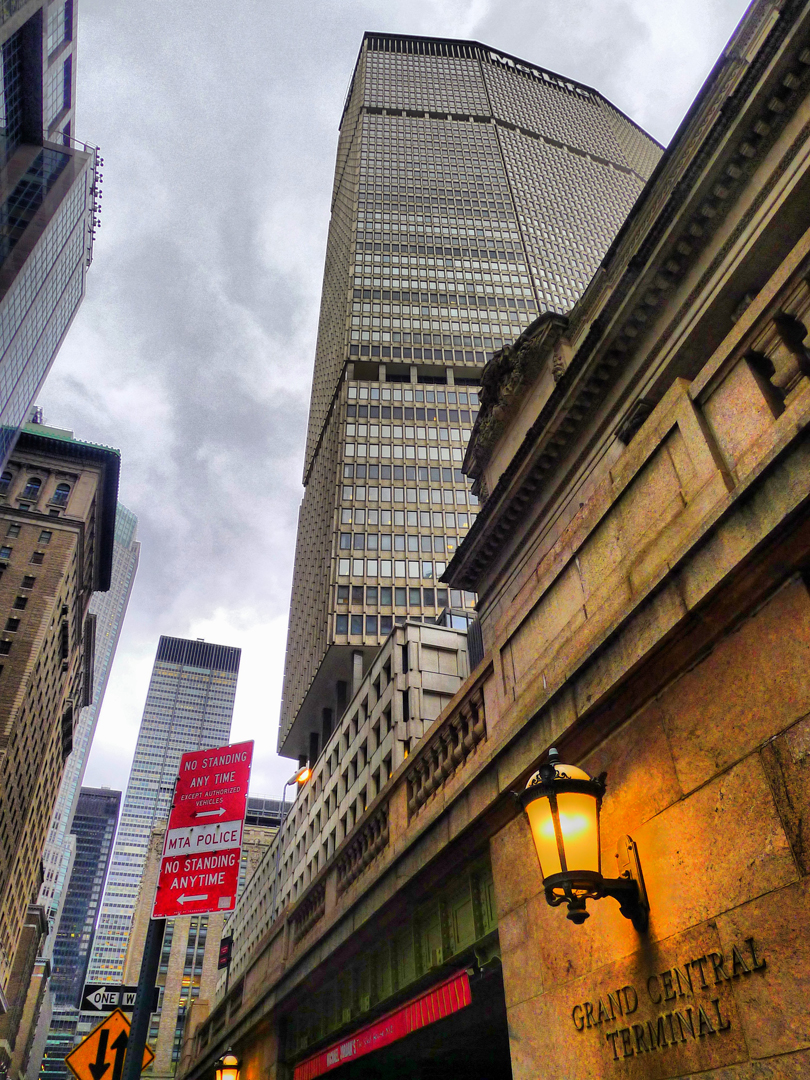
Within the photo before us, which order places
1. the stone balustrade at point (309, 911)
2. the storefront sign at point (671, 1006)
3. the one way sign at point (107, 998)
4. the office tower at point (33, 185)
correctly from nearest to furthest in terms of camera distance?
1. the storefront sign at point (671, 1006)
2. the one way sign at point (107, 998)
3. the stone balustrade at point (309, 911)
4. the office tower at point (33, 185)

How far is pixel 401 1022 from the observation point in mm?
9500

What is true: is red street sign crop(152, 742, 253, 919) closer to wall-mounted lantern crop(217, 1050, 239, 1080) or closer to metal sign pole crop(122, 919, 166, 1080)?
metal sign pole crop(122, 919, 166, 1080)

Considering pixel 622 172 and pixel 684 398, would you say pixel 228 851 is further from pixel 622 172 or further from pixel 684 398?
pixel 622 172

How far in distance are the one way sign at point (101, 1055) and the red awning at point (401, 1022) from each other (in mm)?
3019

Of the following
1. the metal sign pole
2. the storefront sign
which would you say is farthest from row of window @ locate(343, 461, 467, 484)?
the storefront sign

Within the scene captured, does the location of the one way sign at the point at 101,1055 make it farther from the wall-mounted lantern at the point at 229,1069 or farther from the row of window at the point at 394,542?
the row of window at the point at 394,542

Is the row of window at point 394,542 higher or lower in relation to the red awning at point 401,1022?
higher

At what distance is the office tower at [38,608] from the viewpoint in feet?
242

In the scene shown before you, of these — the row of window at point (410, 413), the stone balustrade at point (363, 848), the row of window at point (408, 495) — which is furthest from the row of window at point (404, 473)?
the stone balustrade at point (363, 848)

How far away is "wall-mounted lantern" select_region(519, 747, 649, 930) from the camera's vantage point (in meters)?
4.98

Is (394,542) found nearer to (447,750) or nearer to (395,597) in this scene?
(395,597)

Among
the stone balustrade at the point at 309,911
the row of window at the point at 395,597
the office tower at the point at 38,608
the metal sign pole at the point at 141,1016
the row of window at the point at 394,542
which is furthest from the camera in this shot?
the office tower at the point at 38,608

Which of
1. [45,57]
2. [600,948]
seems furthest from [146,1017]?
[45,57]

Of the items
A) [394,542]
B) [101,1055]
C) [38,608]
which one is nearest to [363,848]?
[101,1055]
